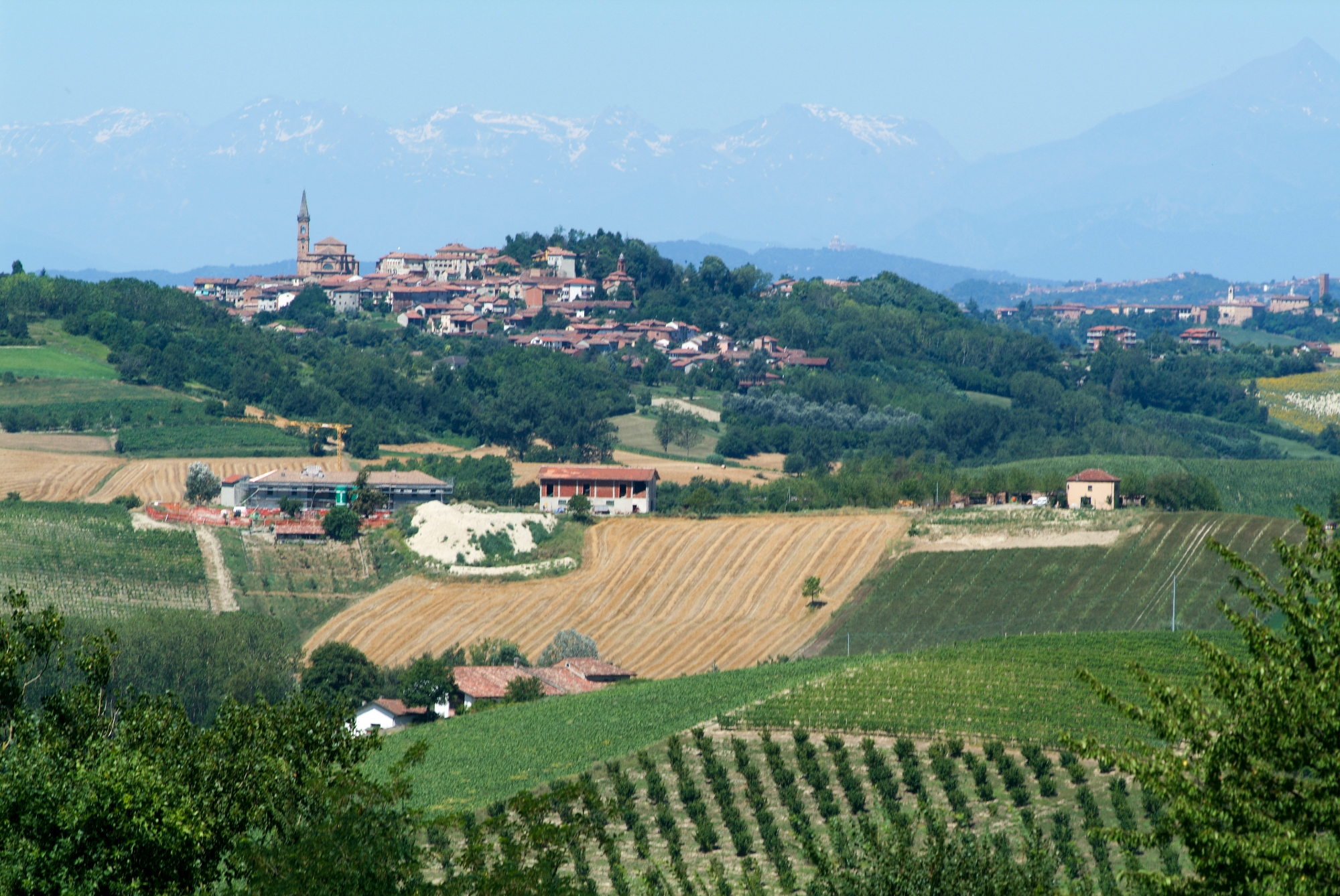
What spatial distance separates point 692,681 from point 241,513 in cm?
4316

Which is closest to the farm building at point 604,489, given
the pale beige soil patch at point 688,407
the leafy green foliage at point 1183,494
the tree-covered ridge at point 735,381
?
the tree-covered ridge at point 735,381

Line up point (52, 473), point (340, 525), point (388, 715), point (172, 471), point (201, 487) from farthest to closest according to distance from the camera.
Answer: point (172, 471) < point (52, 473) < point (201, 487) < point (340, 525) < point (388, 715)

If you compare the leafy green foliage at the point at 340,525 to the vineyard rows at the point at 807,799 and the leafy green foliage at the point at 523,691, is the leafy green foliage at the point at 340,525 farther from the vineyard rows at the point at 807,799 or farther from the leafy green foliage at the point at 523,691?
the vineyard rows at the point at 807,799

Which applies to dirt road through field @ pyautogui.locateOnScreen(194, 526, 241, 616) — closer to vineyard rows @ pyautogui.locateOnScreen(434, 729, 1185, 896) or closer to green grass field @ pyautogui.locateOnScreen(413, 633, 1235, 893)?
green grass field @ pyautogui.locateOnScreen(413, 633, 1235, 893)

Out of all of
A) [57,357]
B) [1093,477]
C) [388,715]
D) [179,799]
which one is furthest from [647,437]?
[179,799]

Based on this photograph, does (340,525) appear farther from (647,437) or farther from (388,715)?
(647,437)

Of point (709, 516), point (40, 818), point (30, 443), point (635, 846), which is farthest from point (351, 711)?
point (30, 443)

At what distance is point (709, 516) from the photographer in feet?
288

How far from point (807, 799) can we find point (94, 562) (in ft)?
162

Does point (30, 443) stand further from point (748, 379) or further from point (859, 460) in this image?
point (748, 379)

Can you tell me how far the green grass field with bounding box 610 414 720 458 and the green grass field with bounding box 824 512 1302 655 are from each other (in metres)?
51.8

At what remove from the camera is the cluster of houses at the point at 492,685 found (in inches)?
2185

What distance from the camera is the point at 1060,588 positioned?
226 ft

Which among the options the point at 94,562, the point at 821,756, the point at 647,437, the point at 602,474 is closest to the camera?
the point at 821,756
